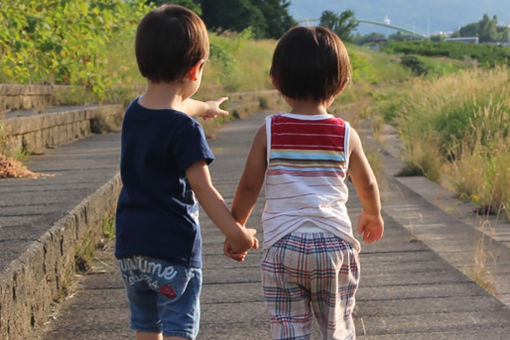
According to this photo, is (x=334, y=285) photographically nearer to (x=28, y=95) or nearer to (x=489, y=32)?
(x=28, y=95)

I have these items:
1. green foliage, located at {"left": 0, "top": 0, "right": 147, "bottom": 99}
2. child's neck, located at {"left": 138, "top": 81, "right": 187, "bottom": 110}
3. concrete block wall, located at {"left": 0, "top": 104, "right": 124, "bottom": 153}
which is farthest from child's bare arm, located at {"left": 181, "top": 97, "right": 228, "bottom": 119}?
green foliage, located at {"left": 0, "top": 0, "right": 147, "bottom": 99}

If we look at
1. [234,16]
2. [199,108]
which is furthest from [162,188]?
[234,16]

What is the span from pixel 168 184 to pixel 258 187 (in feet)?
0.87

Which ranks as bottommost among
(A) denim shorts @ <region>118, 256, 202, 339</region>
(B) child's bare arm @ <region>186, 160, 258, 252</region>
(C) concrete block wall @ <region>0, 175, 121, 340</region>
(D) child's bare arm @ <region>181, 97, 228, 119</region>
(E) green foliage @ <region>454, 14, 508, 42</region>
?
(E) green foliage @ <region>454, 14, 508, 42</region>

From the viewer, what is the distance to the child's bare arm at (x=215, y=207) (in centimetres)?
219

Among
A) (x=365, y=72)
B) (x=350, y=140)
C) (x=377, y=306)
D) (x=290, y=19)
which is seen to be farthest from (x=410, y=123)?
(x=290, y=19)

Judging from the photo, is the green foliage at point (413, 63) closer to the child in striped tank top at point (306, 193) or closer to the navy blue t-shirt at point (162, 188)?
the child in striped tank top at point (306, 193)

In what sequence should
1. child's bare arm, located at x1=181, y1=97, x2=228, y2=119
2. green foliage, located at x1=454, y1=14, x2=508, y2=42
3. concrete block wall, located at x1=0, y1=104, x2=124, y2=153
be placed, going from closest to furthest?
child's bare arm, located at x1=181, y1=97, x2=228, y2=119 < concrete block wall, located at x1=0, y1=104, x2=124, y2=153 < green foliage, located at x1=454, y1=14, x2=508, y2=42

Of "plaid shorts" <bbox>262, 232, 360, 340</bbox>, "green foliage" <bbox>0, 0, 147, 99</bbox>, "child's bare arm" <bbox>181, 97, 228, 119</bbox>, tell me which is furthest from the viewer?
"green foliage" <bbox>0, 0, 147, 99</bbox>

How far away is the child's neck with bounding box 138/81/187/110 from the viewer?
226 cm

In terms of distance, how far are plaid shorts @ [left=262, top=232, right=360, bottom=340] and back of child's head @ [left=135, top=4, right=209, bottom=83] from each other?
574mm

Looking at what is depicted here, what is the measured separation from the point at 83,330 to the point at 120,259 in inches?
34.4

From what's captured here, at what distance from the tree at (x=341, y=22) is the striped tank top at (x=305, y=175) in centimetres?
1765

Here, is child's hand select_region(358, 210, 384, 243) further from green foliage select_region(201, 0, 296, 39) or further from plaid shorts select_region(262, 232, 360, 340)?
green foliage select_region(201, 0, 296, 39)
